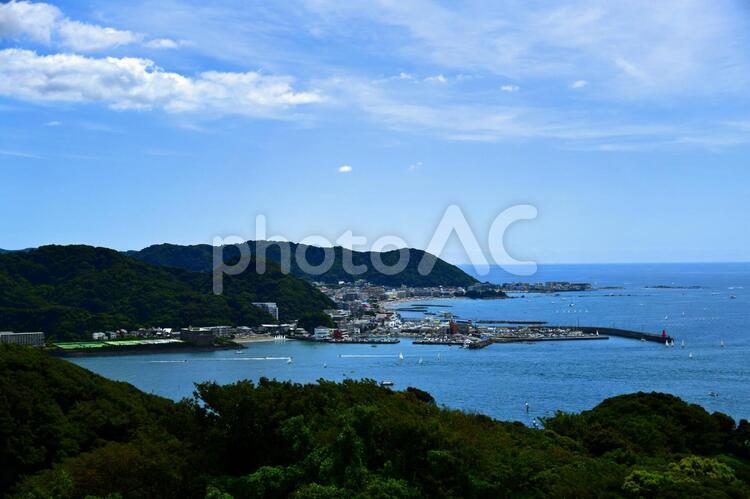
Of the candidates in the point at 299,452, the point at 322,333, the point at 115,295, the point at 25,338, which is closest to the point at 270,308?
the point at 322,333

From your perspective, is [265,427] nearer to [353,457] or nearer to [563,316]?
[353,457]

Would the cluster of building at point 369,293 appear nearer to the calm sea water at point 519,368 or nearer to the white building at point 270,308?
the white building at point 270,308

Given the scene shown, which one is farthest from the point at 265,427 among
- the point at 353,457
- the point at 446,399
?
the point at 446,399

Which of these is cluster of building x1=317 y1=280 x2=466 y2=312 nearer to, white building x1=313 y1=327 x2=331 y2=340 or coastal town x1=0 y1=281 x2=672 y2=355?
coastal town x1=0 y1=281 x2=672 y2=355

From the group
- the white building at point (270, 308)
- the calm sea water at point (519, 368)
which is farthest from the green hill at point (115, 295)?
the calm sea water at point (519, 368)

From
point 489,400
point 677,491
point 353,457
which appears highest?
point 353,457

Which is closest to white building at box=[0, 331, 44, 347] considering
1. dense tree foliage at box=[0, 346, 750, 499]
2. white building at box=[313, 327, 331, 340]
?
white building at box=[313, 327, 331, 340]
